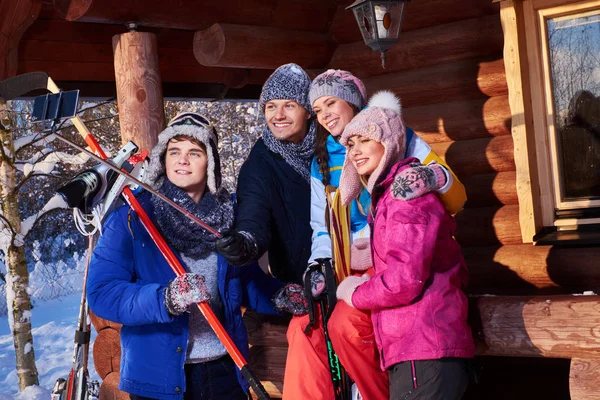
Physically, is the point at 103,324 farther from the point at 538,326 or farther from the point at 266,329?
the point at 538,326

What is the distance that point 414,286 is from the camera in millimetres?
2961

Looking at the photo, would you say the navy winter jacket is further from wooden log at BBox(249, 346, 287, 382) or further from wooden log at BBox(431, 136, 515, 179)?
wooden log at BBox(431, 136, 515, 179)

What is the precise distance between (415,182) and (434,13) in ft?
9.82

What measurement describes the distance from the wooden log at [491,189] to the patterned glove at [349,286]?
2.39 m

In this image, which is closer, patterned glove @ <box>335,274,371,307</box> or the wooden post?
patterned glove @ <box>335,274,371,307</box>

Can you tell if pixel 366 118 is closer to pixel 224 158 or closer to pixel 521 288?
pixel 521 288

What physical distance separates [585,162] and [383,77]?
5.07 feet

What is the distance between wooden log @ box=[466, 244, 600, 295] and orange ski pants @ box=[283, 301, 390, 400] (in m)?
1.96

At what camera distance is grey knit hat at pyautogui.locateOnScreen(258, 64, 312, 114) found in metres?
3.94

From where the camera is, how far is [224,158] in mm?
14977

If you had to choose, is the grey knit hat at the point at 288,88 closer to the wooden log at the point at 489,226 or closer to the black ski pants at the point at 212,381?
the black ski pants at the point at 212,381

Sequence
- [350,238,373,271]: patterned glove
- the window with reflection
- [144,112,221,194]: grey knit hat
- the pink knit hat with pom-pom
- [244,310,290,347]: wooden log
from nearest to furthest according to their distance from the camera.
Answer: the pink knit hat with pom-pom
[350,238,373,271]: patterned glove
[144,112,221,194]: grey knit hat
[244,310,290,347]: wooden log
the window with reflection

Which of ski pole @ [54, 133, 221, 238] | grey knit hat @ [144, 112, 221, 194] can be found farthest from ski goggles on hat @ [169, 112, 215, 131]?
ski pole @ [54, 133, 221, 238]

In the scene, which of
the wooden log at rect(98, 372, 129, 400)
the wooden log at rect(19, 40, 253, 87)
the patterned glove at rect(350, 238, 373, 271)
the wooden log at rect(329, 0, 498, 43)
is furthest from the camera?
the wooden log at rect(19, 40, 253, 87)
